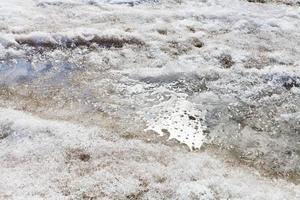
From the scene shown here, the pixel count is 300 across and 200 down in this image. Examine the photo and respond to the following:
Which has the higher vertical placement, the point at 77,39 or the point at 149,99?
the point at 77,39

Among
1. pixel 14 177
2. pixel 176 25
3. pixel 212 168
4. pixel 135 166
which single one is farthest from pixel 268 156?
pixel 176 25

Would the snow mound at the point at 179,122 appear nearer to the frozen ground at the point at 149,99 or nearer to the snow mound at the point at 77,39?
the frozen ground at the point at 149,99

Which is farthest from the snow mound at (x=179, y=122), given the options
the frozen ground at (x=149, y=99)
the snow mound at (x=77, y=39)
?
the snow mound at (x=77, y=39)

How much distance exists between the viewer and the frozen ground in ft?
10.6

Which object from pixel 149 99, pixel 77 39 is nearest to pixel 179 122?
pixel 149 99

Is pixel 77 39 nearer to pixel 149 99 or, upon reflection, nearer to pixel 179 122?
pixel 149 99

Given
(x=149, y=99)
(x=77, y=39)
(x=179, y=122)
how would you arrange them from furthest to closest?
(x=77, y=39) < (x=149, y=99) < (x=179, y=122)

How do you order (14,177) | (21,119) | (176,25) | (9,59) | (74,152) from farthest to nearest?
1. (176,25)
2. (9,59)
3. (21,119)
4. (74,152)
5. (14,177)

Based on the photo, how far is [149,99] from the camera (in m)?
4.13

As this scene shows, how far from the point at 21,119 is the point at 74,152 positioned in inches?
24.1

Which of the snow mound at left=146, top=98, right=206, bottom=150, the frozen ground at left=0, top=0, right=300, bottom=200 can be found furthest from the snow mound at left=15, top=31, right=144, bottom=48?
the snow mound at left=146, top=98, right=206, bottom=150

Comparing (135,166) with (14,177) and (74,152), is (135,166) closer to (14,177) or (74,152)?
(74,152)

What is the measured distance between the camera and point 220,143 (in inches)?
143

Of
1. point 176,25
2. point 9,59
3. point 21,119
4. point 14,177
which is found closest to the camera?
point 14,177
